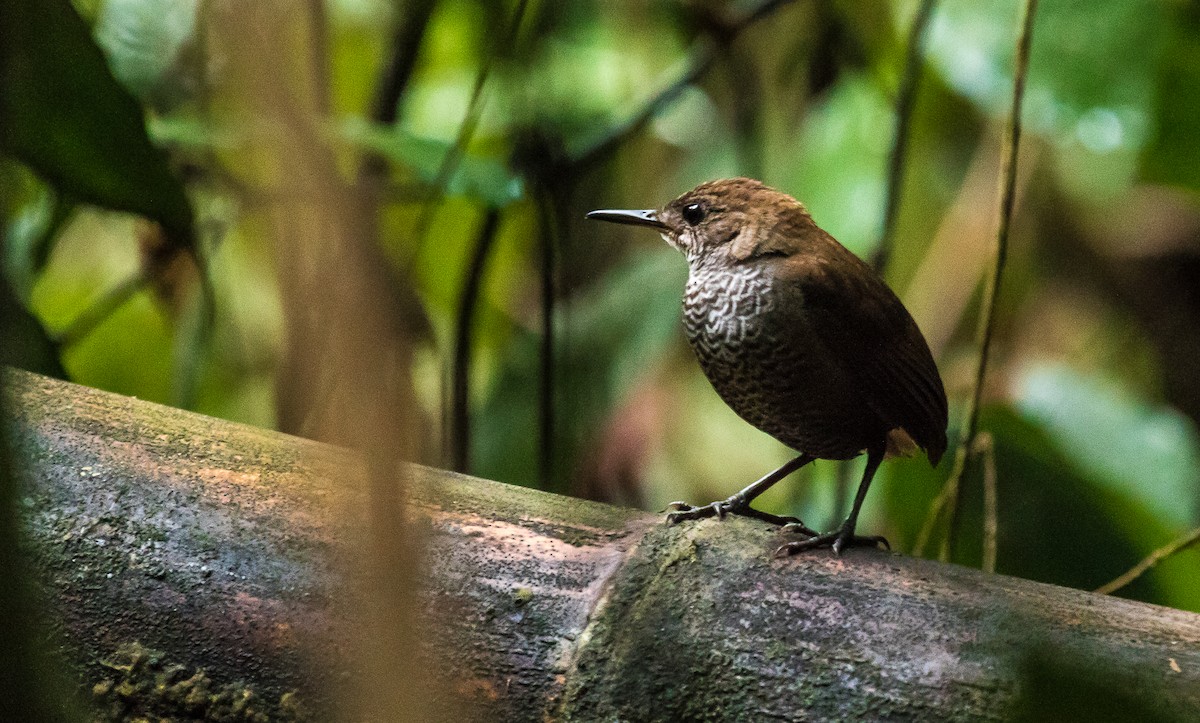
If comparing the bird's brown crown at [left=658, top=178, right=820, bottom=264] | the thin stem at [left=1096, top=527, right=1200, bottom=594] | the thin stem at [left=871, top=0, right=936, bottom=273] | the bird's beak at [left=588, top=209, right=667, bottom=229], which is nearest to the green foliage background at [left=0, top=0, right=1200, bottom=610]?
the thin stem at [left=1096, top=527, right=1200, bottom=594]

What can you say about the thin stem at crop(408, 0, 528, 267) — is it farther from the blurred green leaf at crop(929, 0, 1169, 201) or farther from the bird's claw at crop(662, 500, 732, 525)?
the blurred green leaf at crop(929, 0, 1169, 201)

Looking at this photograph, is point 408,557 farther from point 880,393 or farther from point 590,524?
point 880,393

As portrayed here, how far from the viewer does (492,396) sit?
3092 mm

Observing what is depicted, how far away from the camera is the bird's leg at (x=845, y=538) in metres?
1.30

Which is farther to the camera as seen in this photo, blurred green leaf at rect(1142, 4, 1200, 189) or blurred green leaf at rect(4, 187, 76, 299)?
blurred green leaf at rect(1142, 4, 1200, 189)

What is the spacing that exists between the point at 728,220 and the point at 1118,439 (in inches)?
53.0

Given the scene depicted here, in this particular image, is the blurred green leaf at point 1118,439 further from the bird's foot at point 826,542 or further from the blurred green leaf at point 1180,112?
the bird's foot at point 826,542

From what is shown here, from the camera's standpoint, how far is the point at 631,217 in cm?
220

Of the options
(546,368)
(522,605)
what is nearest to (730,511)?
(522,605)

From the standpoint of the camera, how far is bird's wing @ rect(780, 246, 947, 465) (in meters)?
1.85

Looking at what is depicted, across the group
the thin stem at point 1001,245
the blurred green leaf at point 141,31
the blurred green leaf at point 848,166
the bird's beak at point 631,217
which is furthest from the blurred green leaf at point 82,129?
the blurred green leaf at point 848,166

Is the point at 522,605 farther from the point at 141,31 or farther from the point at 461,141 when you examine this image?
the point at 141,31

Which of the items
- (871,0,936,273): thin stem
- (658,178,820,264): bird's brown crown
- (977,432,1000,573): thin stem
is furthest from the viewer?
(871,0,936,273): thin stem

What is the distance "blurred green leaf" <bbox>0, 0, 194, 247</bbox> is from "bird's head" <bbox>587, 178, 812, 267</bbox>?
0.78 m
